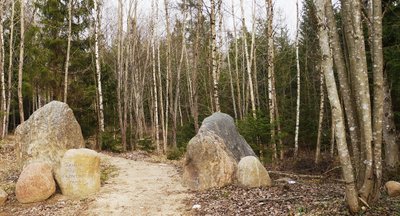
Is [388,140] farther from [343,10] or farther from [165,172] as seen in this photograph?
[165,172]

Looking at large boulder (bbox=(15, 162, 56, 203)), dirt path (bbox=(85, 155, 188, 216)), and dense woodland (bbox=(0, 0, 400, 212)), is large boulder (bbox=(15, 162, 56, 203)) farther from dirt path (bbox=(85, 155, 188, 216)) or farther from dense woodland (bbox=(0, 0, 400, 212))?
dense woodland (bbox=(0, 0, 400, 212))

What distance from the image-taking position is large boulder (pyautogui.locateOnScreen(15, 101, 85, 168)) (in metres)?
9.69

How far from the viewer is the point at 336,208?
17.8 feet

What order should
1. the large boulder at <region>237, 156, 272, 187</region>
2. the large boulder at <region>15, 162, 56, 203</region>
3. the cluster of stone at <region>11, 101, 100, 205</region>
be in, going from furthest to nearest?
1. the large boulder at <region>237, 156, 272, 187</region>
2. the cluster of stone at <region>11, 101, 100, 205</region>
3. the large boulder at <region>15, 162, 56, 203</region>

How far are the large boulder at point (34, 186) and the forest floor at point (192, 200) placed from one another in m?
0.17

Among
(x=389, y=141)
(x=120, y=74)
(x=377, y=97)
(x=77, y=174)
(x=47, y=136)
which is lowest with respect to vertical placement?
(x=77, y=174)

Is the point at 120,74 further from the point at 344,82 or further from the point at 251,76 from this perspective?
the point at 344,82

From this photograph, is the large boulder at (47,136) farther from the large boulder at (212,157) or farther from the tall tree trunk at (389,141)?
the tall tree trunk at (389,141)

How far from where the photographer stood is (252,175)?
8016 mm

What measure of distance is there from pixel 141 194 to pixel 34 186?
2.45 m

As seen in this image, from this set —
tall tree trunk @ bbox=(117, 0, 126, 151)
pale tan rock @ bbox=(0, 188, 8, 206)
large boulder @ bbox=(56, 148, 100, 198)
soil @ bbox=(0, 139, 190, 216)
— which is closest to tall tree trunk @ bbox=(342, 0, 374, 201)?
soil @ bbox=(0, 139, 190, 216)

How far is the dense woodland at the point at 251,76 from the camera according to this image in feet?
17.0

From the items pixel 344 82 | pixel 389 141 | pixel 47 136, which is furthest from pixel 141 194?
pixel 389 141

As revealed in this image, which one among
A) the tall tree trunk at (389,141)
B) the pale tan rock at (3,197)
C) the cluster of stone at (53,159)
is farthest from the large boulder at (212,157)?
the pale tan rock at (3,197)
